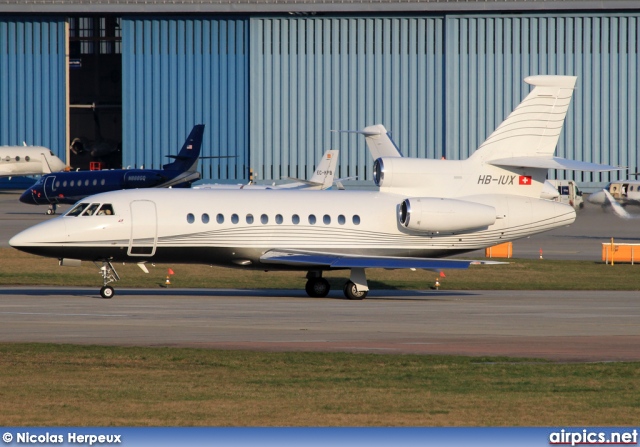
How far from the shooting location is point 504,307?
2964 centimetres

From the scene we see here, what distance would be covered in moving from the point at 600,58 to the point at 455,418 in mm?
70578

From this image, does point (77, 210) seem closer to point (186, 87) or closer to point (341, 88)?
point (341, 88)

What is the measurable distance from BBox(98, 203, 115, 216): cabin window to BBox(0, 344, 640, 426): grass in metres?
9.82

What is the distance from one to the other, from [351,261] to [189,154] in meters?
42.8

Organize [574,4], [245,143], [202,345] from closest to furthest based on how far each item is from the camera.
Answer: [202,345] < [574,4] < [245,143]

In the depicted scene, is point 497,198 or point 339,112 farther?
point 339,112

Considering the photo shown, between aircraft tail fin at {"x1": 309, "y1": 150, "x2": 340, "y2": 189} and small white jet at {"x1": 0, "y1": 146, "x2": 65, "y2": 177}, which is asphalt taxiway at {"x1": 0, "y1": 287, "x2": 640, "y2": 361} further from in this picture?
small white jet at {"x1": 0, "y1": 146, "x2": 65, "y2": 177}

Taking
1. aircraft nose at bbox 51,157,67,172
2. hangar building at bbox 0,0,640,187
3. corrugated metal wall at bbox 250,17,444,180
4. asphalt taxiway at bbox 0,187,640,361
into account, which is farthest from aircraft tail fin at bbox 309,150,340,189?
asphalt taxiway at bbox 0,187,640,361

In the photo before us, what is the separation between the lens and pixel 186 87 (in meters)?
83.8

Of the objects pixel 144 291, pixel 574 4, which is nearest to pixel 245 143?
pixel 574 4

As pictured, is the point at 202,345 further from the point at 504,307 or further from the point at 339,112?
the point at 339,112

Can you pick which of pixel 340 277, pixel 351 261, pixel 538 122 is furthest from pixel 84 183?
pixel 538 122

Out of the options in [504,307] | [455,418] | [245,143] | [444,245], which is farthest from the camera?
[245,143]

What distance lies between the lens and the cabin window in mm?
30344
